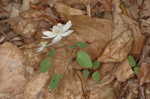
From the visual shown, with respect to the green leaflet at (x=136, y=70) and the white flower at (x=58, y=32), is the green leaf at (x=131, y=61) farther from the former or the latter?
the white flower at (x=58, y=32)

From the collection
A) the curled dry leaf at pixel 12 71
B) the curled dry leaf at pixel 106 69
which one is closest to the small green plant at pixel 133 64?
the curled dry leaf at pixel 106 69

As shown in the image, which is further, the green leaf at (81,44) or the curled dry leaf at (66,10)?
the curled dry leaf at (66,10)

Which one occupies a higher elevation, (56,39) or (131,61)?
(56,39)

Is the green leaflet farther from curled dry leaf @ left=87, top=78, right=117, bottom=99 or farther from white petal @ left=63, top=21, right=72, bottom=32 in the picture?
white petal @ left=63, top=21, right=72, bottom=32

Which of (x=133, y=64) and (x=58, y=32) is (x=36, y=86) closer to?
(x=58, y=32)

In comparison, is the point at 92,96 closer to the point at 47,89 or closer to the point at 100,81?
the point at 100,81

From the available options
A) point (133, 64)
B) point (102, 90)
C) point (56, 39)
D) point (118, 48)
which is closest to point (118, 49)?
point (118, 48)
